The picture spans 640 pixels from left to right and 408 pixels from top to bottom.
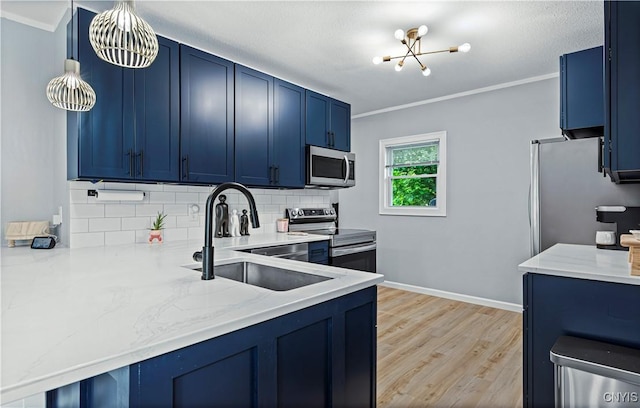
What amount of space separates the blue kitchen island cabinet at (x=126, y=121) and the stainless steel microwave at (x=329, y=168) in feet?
4.57

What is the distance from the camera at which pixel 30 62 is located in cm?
246

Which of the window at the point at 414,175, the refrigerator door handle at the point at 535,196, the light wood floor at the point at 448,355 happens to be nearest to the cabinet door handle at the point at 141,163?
the light wood floor at the point at 448,355

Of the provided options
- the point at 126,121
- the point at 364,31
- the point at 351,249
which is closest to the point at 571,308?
the point at 351,249

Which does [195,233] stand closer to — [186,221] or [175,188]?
[186,221]

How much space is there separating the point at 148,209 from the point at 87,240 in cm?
48

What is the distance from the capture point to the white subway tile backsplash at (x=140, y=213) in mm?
2391

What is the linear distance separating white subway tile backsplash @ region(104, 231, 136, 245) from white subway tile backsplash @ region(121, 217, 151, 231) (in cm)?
4

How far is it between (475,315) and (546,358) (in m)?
2.01

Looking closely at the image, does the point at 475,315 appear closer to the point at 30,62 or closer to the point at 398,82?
the point at 398,82

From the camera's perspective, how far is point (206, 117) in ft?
9.21

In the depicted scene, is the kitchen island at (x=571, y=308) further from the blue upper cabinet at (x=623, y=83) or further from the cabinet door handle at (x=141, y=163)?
the cabinet door handle at (x=141, y=163)

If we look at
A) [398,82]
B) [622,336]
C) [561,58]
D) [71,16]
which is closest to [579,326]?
[622,336]

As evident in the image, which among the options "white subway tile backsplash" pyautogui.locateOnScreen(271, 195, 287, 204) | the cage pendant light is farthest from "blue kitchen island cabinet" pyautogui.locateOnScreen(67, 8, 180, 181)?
"white subway tile backsplash" pyautogui.locateOnScreen(271, 195, 287, 204)

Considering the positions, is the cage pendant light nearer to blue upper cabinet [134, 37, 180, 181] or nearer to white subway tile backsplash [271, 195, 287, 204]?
blue upper cabinet [134, 37, 180, 181]
